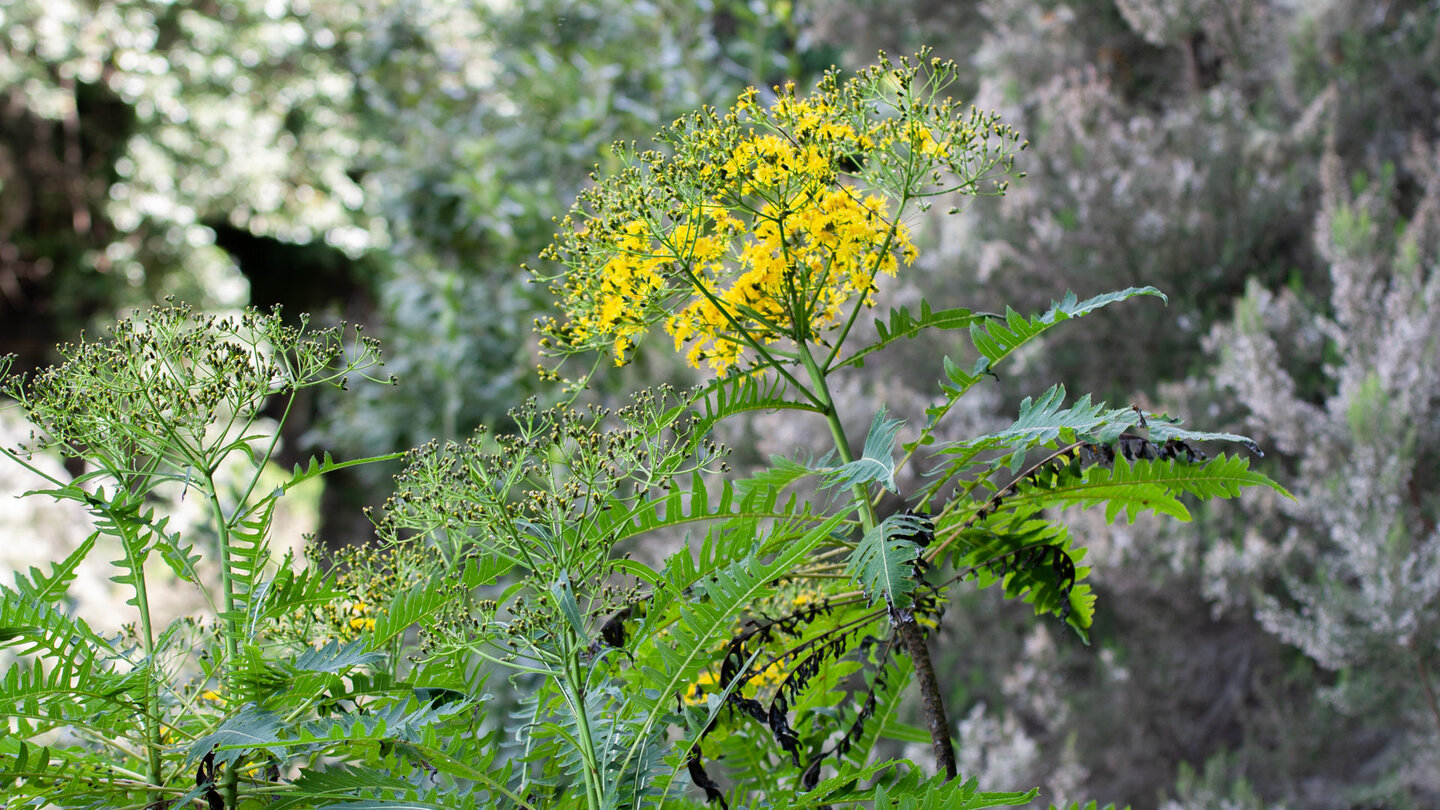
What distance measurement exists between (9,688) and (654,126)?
3996 mm

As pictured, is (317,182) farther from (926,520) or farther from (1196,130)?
(926,520)

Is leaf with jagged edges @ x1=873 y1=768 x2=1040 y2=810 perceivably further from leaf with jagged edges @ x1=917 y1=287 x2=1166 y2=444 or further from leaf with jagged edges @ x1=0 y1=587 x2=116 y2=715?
leaf with jagged edges @ x1=0 y1=587 x2=116 y2=715

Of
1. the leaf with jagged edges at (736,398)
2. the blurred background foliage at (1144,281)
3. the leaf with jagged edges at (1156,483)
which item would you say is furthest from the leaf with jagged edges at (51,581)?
the blurred background foliage at (1144,281)

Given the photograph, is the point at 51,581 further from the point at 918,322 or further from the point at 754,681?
the point at 918,322

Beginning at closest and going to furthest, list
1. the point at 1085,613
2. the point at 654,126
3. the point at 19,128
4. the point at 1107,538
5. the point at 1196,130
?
the point at 1085,613
the point at 1107,538
the point at 1196,130
the point at 654,126
the point at 19,128

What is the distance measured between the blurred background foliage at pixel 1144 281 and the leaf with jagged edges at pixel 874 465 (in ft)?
2.85

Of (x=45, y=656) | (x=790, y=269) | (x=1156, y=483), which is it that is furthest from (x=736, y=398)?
(x=45, y=656)

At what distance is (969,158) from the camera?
0.95m

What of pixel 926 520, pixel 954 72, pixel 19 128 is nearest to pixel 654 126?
pixel 954 72

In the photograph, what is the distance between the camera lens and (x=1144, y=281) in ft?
13.1

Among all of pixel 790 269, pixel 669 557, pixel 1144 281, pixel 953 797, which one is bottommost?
pixel 953 797

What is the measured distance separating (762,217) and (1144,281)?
11.7 ft

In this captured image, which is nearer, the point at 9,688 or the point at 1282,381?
the point at 9,688

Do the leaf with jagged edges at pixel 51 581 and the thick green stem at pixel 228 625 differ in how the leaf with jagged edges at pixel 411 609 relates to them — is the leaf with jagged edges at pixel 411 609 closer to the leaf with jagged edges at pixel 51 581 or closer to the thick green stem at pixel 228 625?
the thick green stem at pixel 228 625
